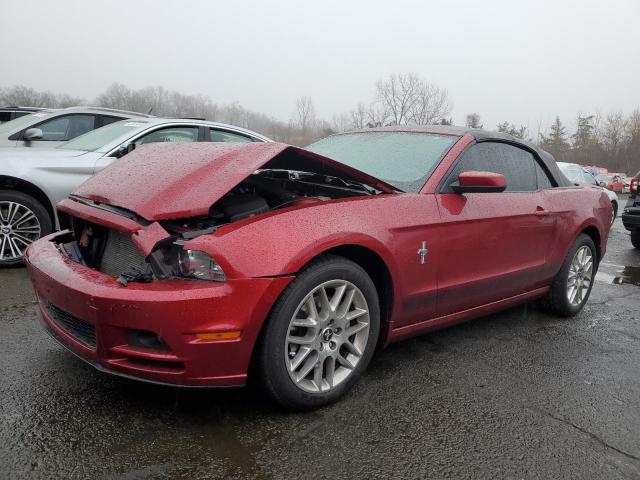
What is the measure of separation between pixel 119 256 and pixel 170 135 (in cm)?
343

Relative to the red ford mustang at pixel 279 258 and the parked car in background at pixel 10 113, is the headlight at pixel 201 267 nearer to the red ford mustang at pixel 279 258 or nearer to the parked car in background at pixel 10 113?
the red ford mustang at pixel 279 258

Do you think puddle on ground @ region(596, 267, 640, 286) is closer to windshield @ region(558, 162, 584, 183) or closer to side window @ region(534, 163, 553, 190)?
side window @ region(534, 163, 553, 190)

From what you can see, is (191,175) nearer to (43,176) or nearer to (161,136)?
(43,176)

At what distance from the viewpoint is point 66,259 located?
8.32ft

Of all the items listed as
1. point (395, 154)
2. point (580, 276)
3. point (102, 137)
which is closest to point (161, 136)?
point (102, 137)

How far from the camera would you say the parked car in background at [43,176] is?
4.64m

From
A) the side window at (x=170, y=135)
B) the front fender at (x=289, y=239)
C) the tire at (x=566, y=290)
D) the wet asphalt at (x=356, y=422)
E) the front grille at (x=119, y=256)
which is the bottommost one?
the wet asphalt at (x=356, y=422)

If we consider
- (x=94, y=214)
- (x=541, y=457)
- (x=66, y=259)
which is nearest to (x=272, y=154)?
(x=94, y=214)

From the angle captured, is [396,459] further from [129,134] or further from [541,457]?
[129,134]

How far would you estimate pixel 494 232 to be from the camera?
3270mm

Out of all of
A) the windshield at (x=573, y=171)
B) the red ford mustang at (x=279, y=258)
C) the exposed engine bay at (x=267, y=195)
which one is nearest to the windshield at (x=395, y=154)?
the red ford mustang at (x=279, y=258)

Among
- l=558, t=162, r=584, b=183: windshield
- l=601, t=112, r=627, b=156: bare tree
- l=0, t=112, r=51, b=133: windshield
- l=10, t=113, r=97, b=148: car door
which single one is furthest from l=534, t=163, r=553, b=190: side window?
l=601, t=112, r=627, b=156: bare tree

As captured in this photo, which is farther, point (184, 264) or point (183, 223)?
point (183, 223)

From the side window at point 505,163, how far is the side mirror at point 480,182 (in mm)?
172
